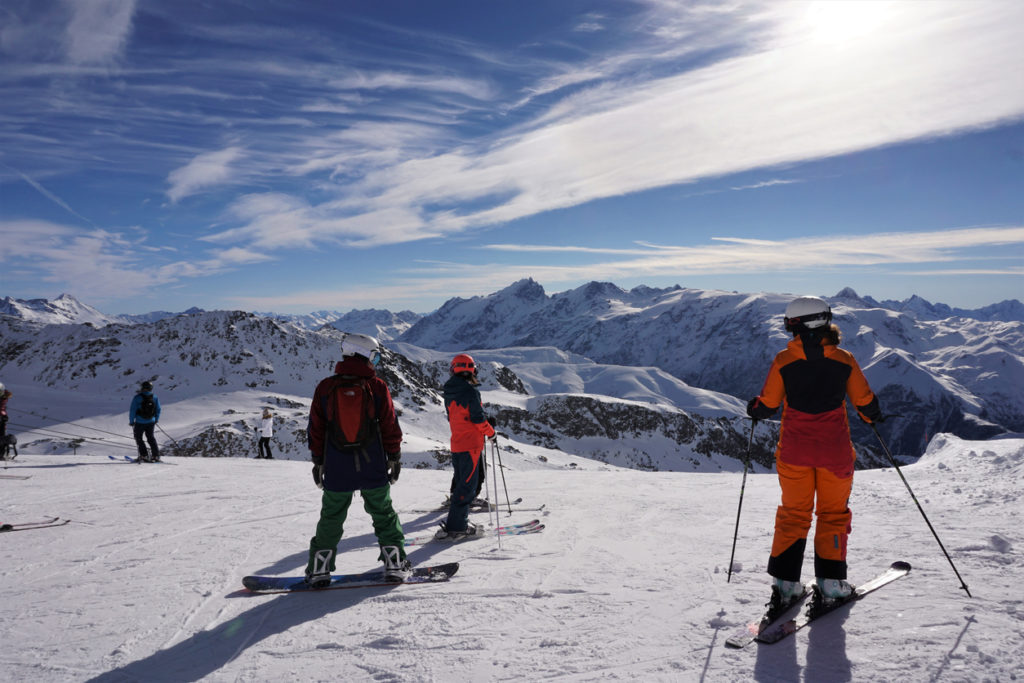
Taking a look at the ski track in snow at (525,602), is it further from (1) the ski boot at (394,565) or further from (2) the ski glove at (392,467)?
(2) the ski glove at (392,467)

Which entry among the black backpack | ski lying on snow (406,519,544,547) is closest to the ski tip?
ski lying on snow (406,519,544,547)

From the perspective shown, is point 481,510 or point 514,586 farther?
Answer: point 481,510

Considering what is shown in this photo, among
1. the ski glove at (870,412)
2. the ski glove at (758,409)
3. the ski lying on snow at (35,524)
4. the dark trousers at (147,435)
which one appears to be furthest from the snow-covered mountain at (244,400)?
the ski glove at (870,412)

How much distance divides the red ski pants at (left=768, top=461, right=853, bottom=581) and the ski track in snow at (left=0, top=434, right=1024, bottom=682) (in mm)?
478

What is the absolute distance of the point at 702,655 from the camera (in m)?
4.44

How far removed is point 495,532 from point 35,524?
776 centimetres

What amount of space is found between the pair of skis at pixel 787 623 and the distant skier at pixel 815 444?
92 millimetres

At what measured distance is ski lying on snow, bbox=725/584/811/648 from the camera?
14.9 ft

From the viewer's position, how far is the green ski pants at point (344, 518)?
6.01m

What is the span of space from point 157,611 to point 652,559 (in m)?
5.70

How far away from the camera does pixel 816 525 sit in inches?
202

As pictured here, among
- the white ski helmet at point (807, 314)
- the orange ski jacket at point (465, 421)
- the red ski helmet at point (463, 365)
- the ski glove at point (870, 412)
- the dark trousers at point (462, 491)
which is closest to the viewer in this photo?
the white ski helmet at point (807, 314)

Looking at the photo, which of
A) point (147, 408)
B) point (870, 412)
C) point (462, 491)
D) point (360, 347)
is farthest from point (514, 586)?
point (147, 408)

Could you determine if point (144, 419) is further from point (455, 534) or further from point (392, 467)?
point (392, 467)
